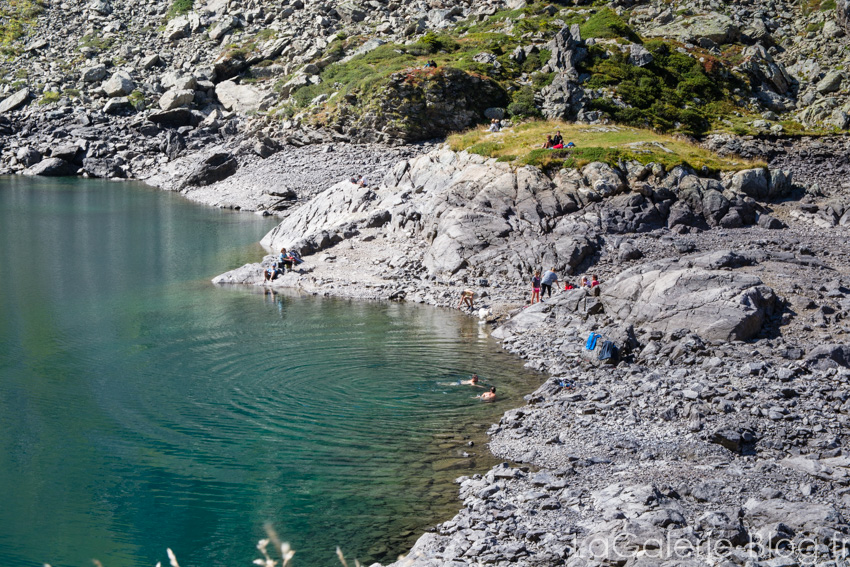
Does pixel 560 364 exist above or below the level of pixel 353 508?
above

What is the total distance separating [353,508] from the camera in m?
19.8

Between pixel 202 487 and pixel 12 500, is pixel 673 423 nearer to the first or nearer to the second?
pixel 202 487

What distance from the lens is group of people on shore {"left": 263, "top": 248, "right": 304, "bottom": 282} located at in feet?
153

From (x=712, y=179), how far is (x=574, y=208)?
9.62 metres

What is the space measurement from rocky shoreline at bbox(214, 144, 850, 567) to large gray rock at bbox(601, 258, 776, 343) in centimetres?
9

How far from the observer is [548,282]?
3894 centimetres

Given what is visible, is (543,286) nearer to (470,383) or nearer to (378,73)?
(470,383)

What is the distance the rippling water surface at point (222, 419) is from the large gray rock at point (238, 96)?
2439 inches

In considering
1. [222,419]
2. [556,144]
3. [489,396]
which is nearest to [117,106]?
[556,144]

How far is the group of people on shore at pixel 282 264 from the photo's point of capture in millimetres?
46531

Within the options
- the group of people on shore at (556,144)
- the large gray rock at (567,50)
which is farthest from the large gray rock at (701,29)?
the group of people on shore at (556,144)

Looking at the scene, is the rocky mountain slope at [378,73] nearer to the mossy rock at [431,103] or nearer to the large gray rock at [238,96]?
the mossy rock at [431,103]

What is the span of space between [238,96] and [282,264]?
219 ft

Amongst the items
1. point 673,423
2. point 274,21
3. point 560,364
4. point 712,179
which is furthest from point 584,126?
point 274,21
